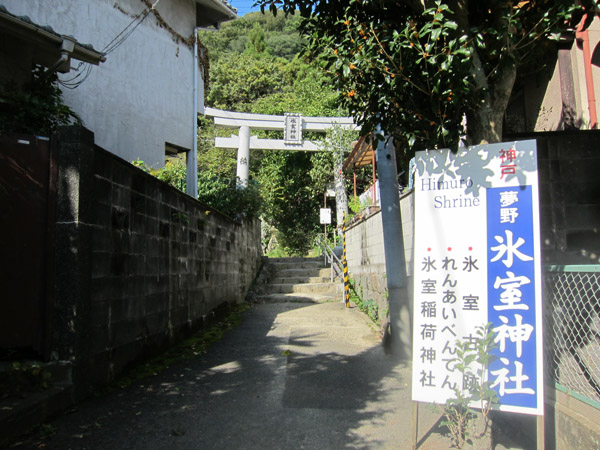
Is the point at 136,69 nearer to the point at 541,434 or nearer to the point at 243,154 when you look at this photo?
the point at 243,154

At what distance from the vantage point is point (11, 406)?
322cm

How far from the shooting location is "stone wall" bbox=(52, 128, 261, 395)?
13.0ft

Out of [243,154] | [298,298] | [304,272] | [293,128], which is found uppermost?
[293,128]

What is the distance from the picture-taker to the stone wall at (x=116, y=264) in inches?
156

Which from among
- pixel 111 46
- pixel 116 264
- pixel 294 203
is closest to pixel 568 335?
pixel 116 264

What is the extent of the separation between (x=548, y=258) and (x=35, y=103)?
6335mm

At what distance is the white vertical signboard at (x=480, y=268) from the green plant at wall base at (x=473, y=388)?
1.7 inches

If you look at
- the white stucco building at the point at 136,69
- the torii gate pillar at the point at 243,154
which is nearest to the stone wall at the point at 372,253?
the white stucco building at the point at 136,69

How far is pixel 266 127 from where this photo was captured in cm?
2075

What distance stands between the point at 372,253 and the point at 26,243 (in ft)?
22.1

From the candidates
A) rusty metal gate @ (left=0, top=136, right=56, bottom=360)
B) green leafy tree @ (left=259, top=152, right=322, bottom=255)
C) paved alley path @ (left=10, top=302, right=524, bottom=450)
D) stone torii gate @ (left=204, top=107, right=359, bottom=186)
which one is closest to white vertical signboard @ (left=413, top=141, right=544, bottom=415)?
paved alley path @ (left=10, top=302, right=524, bottom=450)

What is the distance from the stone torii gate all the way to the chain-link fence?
658 inches

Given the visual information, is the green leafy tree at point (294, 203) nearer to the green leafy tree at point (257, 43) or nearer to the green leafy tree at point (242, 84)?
the green leafy tree at point (242, 84)

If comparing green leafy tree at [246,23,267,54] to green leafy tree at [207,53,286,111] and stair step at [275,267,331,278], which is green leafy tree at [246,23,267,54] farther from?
stair step at [275,267,331,278]
